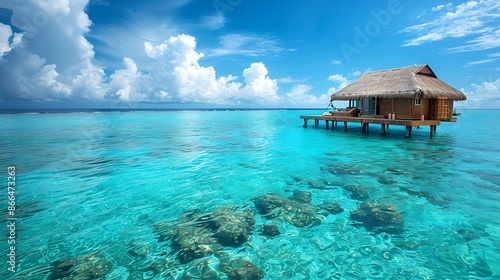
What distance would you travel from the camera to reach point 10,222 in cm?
621

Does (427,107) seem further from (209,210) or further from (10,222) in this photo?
(10,222)

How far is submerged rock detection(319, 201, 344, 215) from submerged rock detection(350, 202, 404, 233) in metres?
0.37

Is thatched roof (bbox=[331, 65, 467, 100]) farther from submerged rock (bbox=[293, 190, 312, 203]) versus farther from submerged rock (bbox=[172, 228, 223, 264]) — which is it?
submerged rock (bbox=[172, 228, 223, 264])

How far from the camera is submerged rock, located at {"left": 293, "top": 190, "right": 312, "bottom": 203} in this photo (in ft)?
24.9

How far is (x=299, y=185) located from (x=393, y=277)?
4.93 metres

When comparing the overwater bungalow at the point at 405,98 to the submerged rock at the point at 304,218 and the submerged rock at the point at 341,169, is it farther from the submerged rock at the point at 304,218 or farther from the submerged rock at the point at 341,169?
the submerged rock at the point at 304,218

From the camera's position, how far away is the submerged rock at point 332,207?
6781 mm

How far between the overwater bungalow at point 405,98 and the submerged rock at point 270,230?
17.0 m

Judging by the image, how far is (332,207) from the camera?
23.1 feet

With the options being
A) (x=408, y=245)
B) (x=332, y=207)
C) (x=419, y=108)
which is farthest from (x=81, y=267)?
(x=419, y=108)

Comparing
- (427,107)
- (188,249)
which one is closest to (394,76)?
(427,107)

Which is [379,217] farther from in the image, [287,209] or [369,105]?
[369,105]

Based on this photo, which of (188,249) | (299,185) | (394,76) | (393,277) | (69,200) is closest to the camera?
(393,277)

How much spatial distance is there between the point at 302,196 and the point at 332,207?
1.12 m
